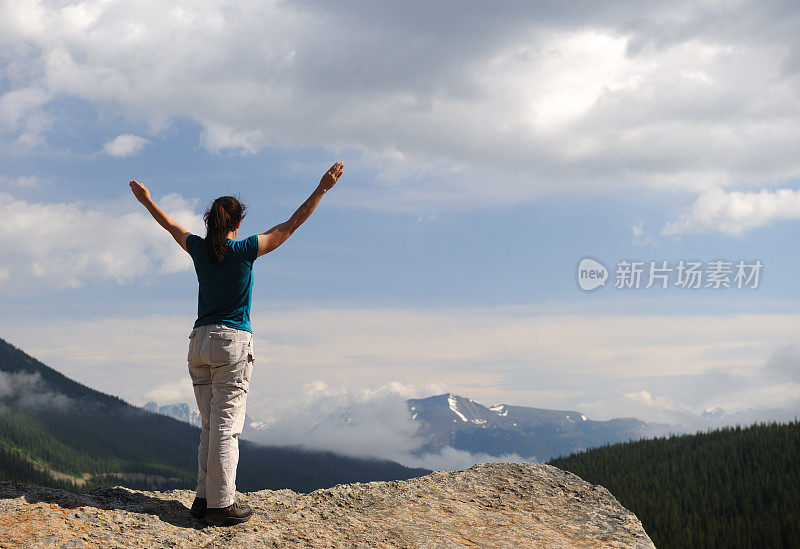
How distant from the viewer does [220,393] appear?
8094mm

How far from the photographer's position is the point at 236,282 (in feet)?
27.1

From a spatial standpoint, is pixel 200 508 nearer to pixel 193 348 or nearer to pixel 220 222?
pixel 193 348

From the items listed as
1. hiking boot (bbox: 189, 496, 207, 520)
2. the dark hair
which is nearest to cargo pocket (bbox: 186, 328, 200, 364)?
the dark hair

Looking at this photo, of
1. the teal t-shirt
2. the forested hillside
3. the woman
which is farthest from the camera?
the forested hillside

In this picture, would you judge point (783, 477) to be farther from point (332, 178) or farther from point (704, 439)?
point (332, 178)

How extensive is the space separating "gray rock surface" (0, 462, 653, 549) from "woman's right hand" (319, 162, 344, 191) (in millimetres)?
4924

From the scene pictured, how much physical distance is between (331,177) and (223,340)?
108 inches

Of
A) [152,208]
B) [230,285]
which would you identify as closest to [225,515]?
[230,285]

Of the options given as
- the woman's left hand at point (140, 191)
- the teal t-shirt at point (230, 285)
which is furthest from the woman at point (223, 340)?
the woman's left hand at point (140, 191)

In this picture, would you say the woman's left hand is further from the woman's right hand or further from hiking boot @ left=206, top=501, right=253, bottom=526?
hiking boot @ left=206, top=501, right=253, bottom=526

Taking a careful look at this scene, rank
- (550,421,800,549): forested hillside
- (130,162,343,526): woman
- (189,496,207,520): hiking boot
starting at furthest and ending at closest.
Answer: (550,421,800,549): forested hillside → (189,496,207,520): hiking boot → (130,162,343,526): woman

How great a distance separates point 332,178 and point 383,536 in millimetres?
5241

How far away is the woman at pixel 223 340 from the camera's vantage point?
8.05m

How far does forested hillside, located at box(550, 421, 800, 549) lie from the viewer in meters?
24.6
